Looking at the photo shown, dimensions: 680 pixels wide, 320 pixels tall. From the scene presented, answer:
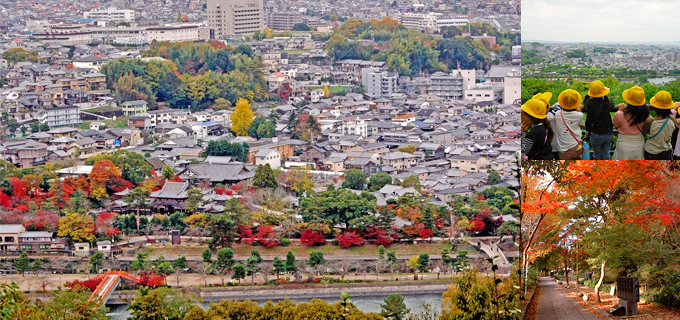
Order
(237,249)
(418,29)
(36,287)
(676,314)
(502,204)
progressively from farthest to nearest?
1. (418,29)
2. (502,204)
3. (237,249)
4. (36,287)
5. (676,314)

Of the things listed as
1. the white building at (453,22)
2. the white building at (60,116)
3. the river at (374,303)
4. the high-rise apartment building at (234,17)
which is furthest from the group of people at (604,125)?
the high-rise apartment building at (234,17)

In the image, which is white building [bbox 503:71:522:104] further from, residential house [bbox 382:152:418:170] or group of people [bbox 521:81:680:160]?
group of people [bbox 521:81:680:160]

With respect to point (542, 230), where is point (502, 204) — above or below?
below

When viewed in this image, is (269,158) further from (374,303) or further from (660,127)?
(660,127)

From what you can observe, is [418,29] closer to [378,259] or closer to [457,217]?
[457,217]

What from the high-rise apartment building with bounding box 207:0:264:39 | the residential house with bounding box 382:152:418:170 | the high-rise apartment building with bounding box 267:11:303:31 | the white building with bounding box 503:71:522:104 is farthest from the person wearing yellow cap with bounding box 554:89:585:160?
the high-rise apartment building with bounding box 267:11:303:31

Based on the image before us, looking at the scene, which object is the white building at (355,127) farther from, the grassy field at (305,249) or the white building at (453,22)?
the grassy field at (305,249)

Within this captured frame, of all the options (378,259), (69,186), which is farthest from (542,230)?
(69,186)
